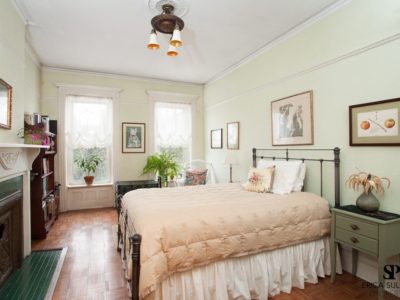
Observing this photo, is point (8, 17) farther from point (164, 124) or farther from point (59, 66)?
point (164, 124)

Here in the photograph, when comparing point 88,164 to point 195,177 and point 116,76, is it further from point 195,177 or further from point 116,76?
point 195,177

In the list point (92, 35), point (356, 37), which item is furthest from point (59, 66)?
point (356, 37)

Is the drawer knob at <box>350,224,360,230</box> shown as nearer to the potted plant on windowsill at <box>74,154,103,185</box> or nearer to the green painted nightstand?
the green painted nightstand

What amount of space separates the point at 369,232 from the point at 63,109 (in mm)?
5278

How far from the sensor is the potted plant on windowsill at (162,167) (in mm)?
5145

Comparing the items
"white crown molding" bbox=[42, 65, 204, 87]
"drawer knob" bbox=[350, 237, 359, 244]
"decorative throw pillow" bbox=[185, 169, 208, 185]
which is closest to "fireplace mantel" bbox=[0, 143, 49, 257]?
"white crown molding" bbox=[42, 65, 204, 87]

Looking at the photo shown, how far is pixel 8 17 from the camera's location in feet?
8.00

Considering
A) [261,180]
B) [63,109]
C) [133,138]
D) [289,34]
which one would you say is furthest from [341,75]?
[63,109]

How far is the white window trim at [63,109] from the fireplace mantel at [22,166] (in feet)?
6.49

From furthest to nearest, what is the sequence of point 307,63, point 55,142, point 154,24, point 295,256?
1. point 55,142
2. point 307,63
3. point 154,24
4. point 295,256

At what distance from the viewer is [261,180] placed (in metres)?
2.95

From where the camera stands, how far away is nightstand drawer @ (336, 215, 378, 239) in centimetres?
189

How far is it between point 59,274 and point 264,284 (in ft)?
6.83

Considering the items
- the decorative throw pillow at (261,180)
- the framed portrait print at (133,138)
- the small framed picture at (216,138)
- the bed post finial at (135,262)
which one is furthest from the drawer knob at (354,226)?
the framed portrait print at (133,138)
